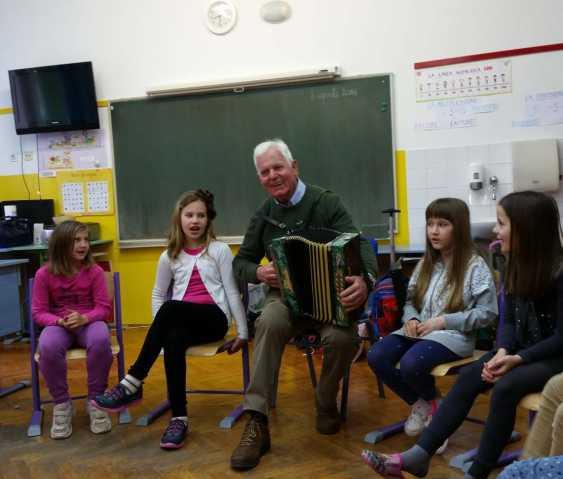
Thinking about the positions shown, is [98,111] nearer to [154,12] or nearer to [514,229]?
[154,12]

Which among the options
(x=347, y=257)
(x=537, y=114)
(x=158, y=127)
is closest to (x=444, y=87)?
(x=537, y=114)

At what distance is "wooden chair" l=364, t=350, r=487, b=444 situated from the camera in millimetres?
2273

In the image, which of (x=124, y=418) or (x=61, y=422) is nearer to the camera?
(x=61, y=422)

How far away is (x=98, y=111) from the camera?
536 cm

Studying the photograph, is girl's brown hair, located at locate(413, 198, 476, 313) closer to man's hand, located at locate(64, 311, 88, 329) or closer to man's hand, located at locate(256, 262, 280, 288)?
man's hand, located at locate(256, 262, 280, 288)

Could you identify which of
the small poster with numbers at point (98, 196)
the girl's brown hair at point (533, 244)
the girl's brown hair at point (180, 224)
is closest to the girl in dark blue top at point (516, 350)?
the girl's brown hair at point (533, 244)

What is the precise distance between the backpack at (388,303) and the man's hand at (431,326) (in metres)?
0.20

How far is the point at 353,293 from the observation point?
2.44m

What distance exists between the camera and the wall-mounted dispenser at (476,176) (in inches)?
179

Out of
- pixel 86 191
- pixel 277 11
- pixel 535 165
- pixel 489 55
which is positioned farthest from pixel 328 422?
pixel 86 191

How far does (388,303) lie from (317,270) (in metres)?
0.47

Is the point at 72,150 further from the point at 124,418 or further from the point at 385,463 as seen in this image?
the point at 385,463

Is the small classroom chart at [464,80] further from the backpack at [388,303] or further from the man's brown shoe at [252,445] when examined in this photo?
the man's brown shoe at [252,445]

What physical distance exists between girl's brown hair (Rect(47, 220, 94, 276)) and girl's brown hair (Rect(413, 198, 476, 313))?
158 cm
